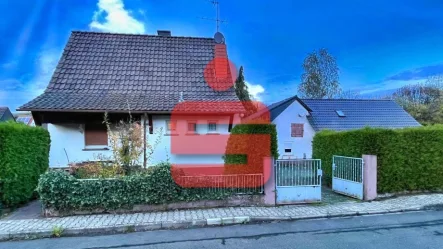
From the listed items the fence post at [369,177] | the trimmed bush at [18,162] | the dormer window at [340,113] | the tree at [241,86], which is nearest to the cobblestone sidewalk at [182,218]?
the fence post at [369,177]

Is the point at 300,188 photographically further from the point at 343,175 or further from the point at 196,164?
the point at 196,164

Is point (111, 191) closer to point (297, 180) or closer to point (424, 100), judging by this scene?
point (297, 180)

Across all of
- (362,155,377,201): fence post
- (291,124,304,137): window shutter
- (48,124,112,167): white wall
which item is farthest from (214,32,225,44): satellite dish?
(362,155,377,201): fence post

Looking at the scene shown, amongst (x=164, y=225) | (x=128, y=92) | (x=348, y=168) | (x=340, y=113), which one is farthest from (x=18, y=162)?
(x=340, y=113)

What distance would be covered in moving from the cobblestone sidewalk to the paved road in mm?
219

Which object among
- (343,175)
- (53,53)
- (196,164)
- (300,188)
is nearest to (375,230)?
(300,188)

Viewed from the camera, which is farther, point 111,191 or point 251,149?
point 251,149

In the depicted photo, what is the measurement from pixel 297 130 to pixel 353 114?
5421mm

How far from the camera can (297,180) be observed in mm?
7199

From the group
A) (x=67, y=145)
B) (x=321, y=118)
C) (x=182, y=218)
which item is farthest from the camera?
(x=321, y=118)

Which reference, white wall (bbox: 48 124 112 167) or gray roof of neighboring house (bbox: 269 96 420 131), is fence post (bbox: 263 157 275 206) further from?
gray roof of neighboring house (bbox: 269 96 420 131)

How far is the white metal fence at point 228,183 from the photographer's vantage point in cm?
659

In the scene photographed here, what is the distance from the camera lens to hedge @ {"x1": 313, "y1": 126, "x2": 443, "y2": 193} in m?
7.96

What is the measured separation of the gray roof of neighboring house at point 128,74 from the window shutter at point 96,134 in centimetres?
88
